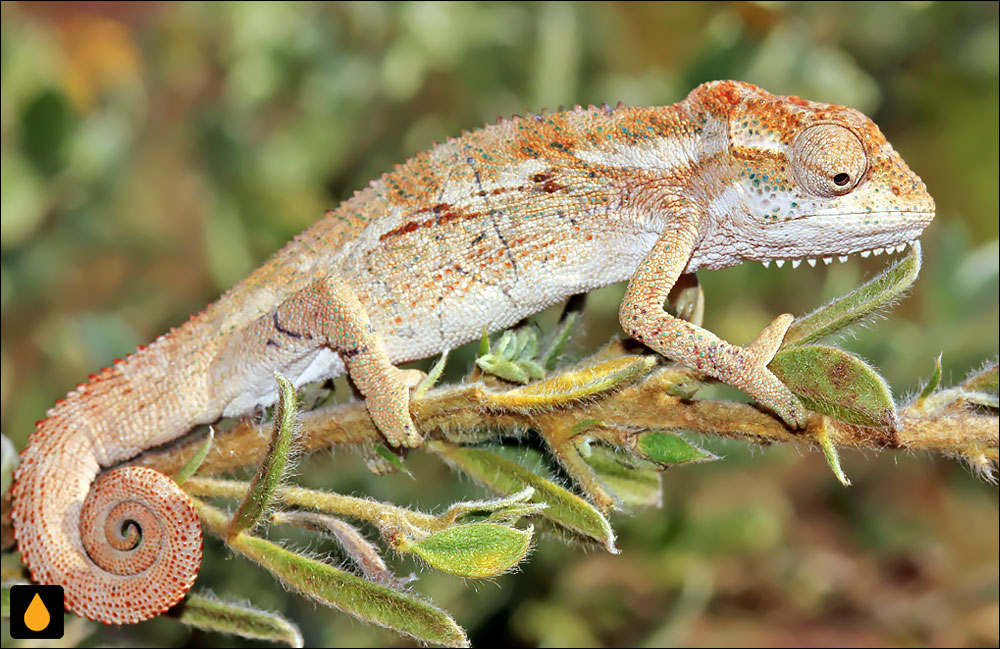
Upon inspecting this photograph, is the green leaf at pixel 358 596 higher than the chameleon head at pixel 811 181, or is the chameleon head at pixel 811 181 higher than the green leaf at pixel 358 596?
the chameleon head at pixel 811 181

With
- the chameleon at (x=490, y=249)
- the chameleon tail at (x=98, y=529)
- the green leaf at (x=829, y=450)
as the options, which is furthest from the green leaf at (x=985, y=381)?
the chameleon tail at (x=98, y=529)

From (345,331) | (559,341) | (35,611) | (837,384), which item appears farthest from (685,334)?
(35,611)

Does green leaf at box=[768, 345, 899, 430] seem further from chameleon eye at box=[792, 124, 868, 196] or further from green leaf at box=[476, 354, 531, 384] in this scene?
chameleon eye at box=[792, 124, 868, 196]

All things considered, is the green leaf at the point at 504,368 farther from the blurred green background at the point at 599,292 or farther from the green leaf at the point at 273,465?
the blurred green background at the point at 599,292

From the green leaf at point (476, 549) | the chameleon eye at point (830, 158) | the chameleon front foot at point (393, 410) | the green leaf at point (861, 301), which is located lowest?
the green leaf at point (476, 549)

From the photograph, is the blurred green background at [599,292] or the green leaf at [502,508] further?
the blurred green background at [599,292]

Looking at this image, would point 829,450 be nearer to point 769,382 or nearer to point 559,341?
point 769,382
